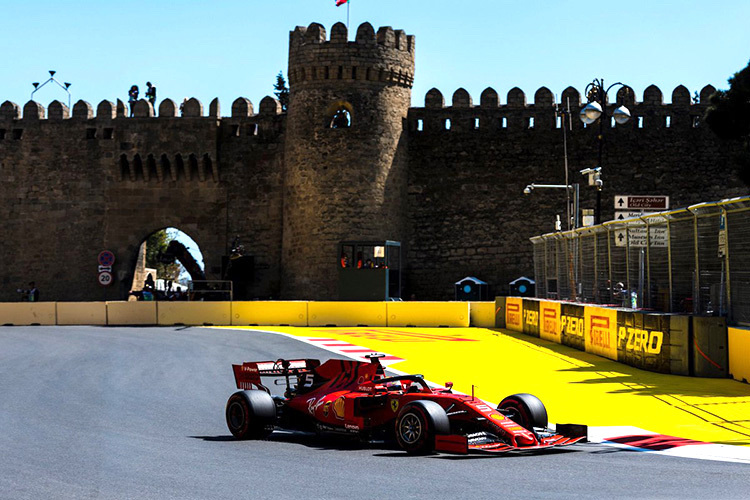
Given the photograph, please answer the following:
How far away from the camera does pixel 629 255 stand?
59.3 feet

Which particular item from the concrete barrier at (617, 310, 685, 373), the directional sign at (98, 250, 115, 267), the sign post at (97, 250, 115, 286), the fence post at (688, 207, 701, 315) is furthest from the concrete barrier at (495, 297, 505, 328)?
the directional sign at (98, 250, 115, 267)

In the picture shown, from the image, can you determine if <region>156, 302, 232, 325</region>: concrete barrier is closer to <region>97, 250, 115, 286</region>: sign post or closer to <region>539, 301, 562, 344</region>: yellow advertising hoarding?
<region>97, 250, 115, 286</region>: sign post

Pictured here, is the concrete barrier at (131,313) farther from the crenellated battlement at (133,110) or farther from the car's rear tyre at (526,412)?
the car's rear tyre at (526,412)

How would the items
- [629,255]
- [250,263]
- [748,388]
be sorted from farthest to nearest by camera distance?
[250,263] < [629,255] < [748,388]

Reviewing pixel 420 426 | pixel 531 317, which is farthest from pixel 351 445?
pixel 531 317

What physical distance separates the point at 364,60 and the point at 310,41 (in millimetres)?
2402

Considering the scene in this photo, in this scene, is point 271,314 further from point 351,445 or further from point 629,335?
point 351,445

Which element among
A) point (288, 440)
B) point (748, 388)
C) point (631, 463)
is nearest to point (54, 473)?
point (288, 440)

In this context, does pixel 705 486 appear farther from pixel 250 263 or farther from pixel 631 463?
pixel 250 263

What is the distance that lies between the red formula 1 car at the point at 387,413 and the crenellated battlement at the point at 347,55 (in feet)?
93.1

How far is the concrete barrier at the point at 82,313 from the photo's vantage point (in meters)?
31.0

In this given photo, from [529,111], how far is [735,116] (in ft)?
26.8

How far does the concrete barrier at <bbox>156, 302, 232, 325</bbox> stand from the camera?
100.0 feet

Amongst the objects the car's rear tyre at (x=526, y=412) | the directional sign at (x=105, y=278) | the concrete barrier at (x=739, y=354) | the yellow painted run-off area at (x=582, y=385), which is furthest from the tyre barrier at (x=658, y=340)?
the directional sign at (x=105, y=278)
